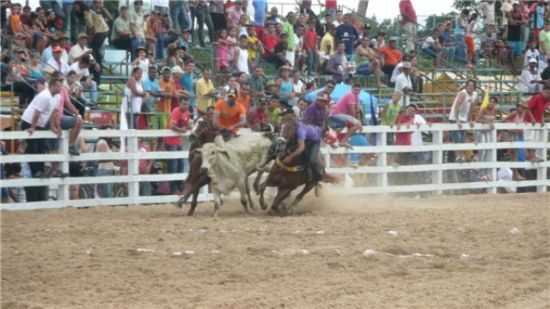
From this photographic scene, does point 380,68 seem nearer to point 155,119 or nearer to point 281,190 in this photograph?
point 155,119

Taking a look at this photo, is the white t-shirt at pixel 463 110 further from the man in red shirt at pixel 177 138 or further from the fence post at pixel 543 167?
the man in red shirt at pixel 177 138

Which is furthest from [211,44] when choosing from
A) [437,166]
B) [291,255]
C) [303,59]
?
[291,255]

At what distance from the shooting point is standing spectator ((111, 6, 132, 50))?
73.3ft

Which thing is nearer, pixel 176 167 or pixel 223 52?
pixel 176 167

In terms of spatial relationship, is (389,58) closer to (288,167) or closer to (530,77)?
(530,77)

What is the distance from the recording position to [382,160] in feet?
71.4

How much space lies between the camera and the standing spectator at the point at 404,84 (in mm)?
23281

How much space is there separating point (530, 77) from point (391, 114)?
6.60m

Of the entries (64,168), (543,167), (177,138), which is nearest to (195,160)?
(64,168)

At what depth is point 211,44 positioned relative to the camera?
80.9 ft

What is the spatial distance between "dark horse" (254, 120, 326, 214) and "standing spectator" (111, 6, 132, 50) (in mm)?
6043

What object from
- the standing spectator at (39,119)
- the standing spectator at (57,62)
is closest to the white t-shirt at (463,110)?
the standing spectator at (57,62)

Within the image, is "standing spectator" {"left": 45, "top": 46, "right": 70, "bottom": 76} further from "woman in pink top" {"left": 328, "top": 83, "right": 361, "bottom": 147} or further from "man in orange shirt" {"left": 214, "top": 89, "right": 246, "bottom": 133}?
"woman in pink top" {"left": 328, "top": 83, "right": 361, "bottom": 147}

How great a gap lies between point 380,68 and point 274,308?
16085mm
